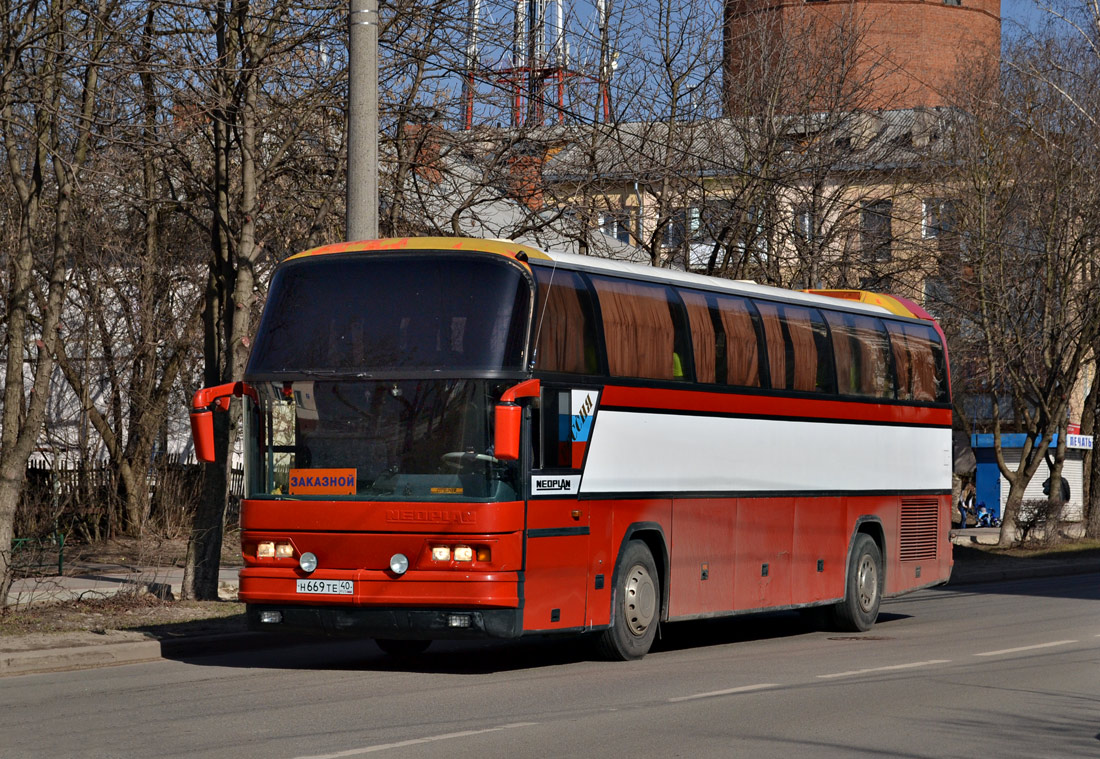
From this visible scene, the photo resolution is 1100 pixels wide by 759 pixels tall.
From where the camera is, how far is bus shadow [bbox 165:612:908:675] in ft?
43.1

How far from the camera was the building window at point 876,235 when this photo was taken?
28.2m

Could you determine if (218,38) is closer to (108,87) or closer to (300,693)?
(108,87)

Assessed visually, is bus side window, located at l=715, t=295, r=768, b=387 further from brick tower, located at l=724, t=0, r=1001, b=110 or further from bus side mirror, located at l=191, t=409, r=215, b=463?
brick tower, located at l=724, t=0, r=1001, b=110

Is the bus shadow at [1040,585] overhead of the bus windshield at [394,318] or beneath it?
beneath

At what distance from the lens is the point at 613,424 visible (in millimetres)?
13297

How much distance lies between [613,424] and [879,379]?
5583 millimetres

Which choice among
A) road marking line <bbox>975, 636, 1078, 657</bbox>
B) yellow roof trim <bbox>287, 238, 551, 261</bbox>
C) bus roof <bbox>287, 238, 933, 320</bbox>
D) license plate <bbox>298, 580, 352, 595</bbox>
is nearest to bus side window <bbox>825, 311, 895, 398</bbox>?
bus roof <bbox>287, 238, 933, 320</bbox>

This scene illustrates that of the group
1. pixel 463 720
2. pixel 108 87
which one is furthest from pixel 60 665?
pixel 108 87

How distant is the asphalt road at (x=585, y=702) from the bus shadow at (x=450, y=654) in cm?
4

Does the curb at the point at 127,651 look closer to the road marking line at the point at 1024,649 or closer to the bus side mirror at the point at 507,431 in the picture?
the bus side mirror at the point at 507,431

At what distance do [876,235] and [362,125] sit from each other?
16.4 m

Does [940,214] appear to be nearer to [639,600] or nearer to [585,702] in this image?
[639,600]

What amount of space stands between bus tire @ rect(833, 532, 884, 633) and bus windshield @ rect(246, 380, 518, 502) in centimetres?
654

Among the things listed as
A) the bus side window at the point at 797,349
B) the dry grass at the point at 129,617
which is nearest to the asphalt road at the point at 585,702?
the dry grass at the point at 129,617
